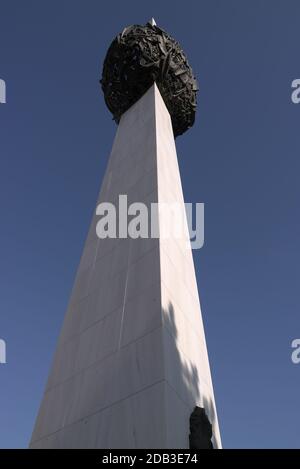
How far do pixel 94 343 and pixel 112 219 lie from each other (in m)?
4.05

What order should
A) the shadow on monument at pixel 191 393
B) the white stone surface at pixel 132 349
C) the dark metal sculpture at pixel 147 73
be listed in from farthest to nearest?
the dark metal sculpture at pixel 147 73 → the shadow on monument at pixel 191 393 → the white stone surface at pixel 132 349

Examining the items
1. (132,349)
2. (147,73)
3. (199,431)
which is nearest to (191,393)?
(199,431)

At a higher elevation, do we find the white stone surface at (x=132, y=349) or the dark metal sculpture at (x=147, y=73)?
the dark metal sculpture at (x=147, y=73)

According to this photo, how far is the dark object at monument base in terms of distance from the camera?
6.47m

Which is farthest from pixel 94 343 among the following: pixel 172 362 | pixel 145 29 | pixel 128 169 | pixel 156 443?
pixel 145 29

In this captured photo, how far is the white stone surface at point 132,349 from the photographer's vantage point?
6438mm

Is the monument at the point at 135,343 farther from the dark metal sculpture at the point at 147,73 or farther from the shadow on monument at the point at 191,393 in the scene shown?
the dark metal sculpture at the point at 147,73

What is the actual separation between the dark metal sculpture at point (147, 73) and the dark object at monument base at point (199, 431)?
13.8 meters

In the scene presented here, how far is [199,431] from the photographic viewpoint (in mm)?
6719

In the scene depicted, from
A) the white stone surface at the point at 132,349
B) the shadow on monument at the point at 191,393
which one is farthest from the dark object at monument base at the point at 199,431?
the white stone surface at the point at 132,349

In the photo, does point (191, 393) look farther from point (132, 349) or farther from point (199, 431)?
point (132, 349)

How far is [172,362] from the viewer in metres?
7.02

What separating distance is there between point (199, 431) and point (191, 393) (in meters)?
0.83
